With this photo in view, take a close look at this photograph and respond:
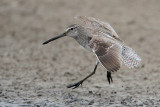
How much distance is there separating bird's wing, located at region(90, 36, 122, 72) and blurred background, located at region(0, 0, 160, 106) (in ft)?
2.53

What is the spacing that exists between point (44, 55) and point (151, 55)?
2.17m

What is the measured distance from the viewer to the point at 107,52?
5.96m

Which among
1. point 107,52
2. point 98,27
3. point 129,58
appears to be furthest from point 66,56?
point 107,52

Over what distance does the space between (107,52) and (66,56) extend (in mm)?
3013

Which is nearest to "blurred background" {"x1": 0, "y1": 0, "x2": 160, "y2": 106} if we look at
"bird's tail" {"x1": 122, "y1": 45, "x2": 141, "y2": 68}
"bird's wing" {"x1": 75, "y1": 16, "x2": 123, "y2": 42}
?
"bird's tail" {"x1": 122, "y1": 45, "x2": 141, "y2": 68}

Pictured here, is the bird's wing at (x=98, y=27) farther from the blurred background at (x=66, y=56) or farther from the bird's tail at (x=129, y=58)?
the blurred background at (x=66, y=56)

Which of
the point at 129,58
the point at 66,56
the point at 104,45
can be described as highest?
the point at 66,56

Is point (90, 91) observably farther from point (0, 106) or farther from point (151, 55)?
point (151, 55)

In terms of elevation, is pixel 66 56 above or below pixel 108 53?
above

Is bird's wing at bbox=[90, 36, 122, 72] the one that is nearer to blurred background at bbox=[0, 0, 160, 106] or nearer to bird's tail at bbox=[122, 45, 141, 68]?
bird's tail at bbox=[122, 45, 141, 68]

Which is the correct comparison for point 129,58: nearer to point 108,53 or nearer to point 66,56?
point 108,53

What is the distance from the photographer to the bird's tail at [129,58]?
243 inches

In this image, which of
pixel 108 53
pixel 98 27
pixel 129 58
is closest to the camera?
pixel 108 53

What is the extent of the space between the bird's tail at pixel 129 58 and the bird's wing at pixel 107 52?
0.17 meters
